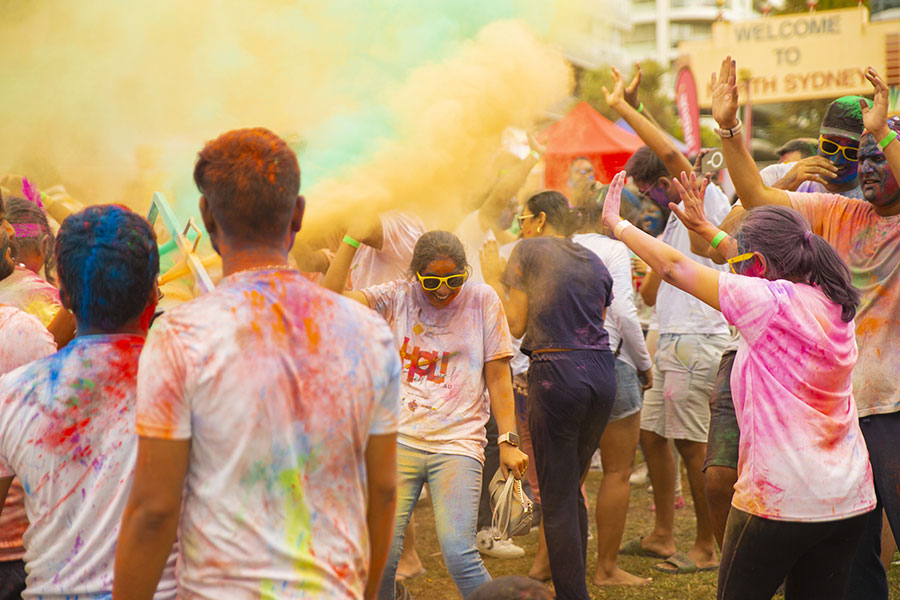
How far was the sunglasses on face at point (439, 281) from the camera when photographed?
441cm

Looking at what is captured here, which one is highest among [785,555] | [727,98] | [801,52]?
[801,52]

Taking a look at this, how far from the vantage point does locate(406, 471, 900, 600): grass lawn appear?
5418 mm

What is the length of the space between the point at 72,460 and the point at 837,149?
367cm

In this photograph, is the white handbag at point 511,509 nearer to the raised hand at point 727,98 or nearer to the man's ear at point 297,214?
the raised hand at point 727,98

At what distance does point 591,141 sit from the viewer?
37.7 ft

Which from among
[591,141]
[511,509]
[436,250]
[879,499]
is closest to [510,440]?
[511,509]

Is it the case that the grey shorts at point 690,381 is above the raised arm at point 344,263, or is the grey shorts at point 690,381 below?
below

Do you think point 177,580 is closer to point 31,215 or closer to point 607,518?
point 31,215

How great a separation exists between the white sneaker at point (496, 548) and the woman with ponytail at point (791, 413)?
122 inches

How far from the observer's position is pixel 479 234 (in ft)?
21.0

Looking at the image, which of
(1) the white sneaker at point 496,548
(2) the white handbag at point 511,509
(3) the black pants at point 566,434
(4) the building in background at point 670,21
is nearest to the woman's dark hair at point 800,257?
(2) the white handbag at point 511,509

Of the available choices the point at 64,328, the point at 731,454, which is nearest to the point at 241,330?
the point at 64,328

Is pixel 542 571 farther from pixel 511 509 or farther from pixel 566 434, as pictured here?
pixel 511 509

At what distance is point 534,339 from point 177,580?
11.2ft
